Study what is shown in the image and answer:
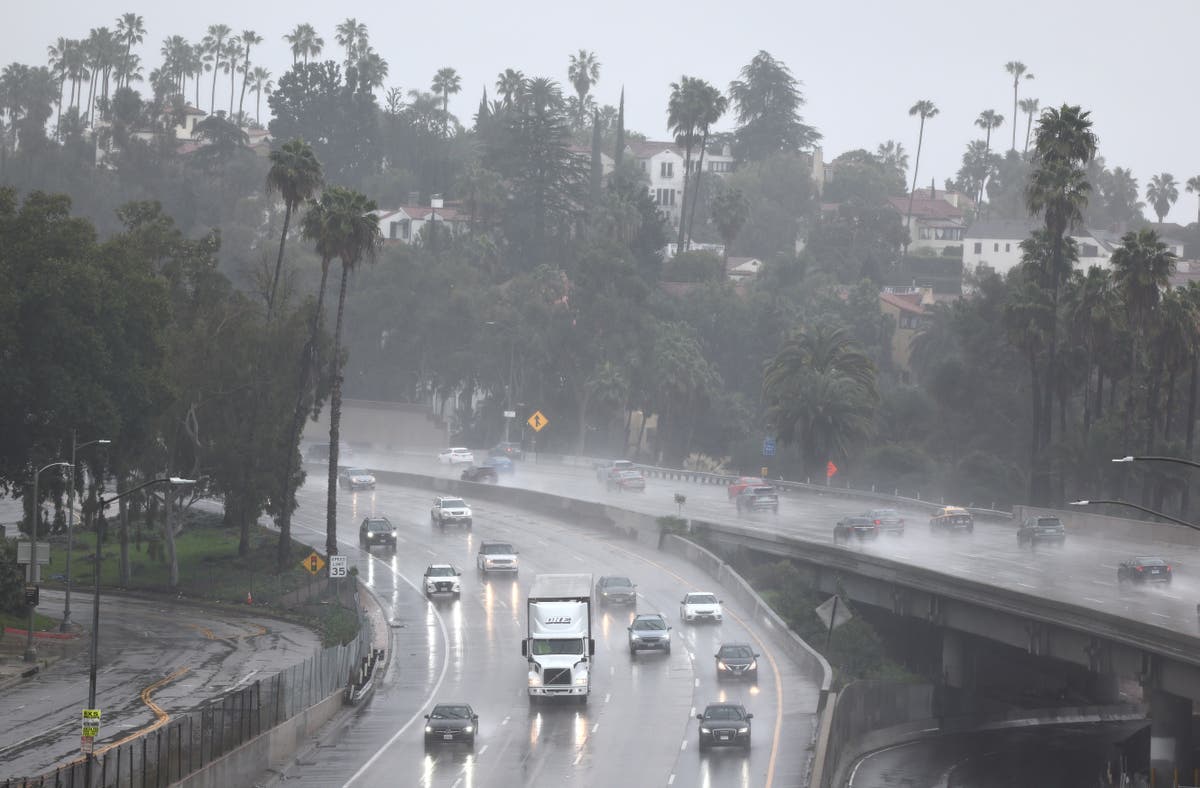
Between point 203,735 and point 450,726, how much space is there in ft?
32.0

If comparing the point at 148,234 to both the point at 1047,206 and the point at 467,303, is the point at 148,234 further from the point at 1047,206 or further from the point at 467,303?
the point at 467,303

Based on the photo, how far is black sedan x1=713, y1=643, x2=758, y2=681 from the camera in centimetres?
5766

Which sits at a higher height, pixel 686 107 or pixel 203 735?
pixel 686 107

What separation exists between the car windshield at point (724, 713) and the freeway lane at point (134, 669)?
16.8 m

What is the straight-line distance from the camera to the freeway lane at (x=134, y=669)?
4694 cm

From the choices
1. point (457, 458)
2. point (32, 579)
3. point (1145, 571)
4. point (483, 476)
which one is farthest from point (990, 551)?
point (457, 458)

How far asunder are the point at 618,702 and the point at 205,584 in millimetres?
37786

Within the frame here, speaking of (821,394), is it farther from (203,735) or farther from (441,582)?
(203,735)

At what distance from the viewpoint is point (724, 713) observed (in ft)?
155

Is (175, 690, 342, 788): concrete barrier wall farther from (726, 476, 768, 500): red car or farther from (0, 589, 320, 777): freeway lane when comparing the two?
(726, 476, 768, 500): red car

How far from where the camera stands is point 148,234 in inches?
3445

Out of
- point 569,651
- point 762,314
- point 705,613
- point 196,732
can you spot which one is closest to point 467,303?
point 762,314

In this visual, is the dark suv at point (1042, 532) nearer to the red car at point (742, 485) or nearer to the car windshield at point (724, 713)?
the red car at point (742, 485)

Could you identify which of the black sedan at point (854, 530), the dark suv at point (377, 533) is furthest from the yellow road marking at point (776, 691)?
the dark suv at point (377, 533)
